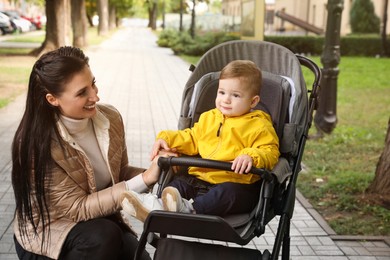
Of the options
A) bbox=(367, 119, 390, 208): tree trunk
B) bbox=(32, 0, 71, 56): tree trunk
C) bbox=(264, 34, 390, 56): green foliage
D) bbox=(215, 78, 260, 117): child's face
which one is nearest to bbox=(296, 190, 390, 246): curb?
bbox=(367, 119, 390, 208): tree trunk

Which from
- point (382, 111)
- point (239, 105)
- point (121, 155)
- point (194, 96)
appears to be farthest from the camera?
point (382, 111)

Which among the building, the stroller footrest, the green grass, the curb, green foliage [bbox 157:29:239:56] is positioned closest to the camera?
the stroller footrest

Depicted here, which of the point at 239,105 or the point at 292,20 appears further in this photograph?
the point at 292,20

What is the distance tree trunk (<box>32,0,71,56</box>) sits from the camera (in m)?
19.0

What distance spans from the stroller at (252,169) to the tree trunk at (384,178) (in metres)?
2.13

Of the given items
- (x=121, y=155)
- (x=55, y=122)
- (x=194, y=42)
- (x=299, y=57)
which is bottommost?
(x=194, y=42)

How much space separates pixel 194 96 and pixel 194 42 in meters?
20.5

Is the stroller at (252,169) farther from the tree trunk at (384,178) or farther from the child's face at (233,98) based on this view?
the tree trunk at (384,178)

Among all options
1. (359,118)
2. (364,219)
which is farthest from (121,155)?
(359,118)

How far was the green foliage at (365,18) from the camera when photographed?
3272 centimetres

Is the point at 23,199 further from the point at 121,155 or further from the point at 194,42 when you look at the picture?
the point at 194,42

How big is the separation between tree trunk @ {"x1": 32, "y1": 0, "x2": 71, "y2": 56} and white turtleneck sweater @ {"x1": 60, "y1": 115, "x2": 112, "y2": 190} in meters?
16.7

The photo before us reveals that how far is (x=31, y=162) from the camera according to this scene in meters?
2.73

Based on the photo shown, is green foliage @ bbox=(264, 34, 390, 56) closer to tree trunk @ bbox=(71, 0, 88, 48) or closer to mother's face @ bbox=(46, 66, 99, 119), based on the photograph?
tree trunk @ bbox=(71, 0, 88, 48)
